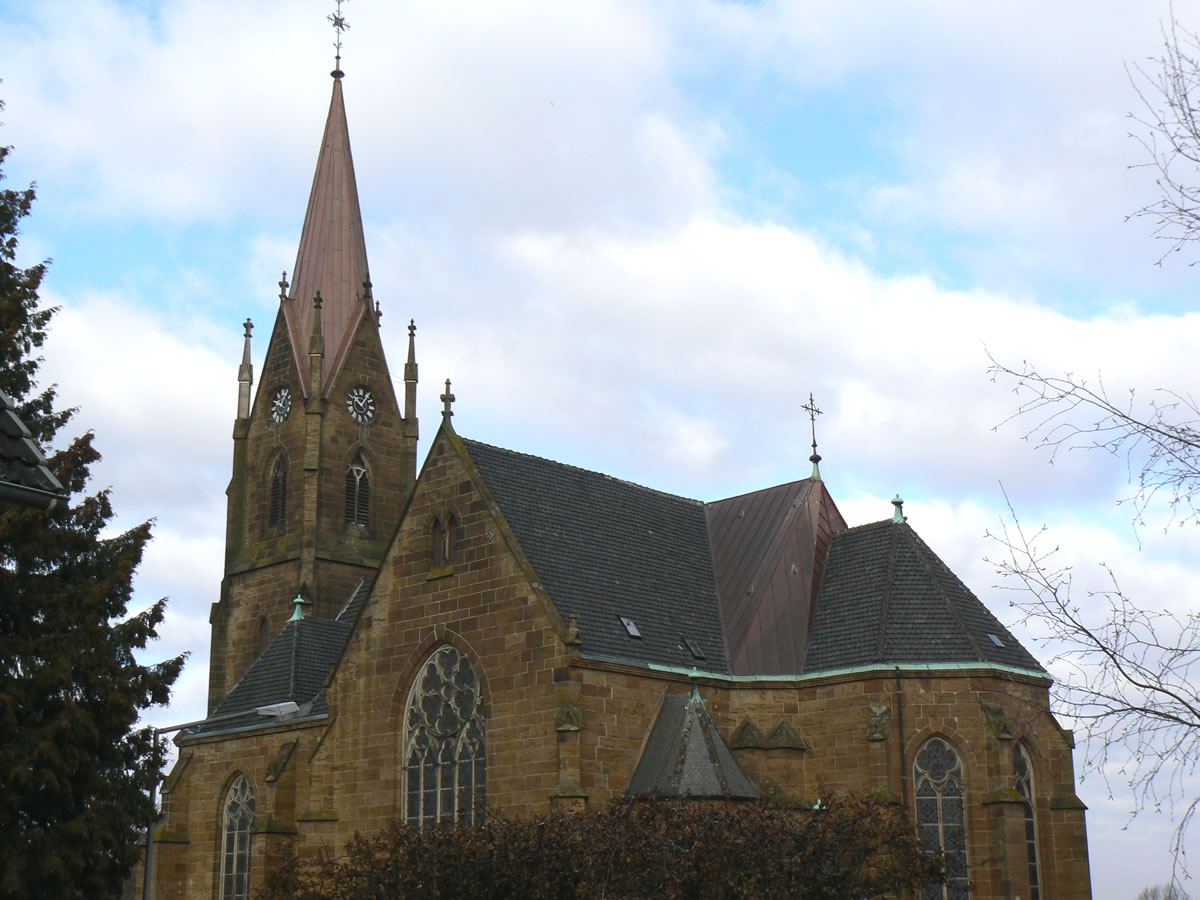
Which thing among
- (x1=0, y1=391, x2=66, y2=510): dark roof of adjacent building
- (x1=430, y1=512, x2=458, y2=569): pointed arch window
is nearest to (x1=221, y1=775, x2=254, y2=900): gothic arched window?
(x1=430, y1=512, x2=458, y2=569): pointed arch window

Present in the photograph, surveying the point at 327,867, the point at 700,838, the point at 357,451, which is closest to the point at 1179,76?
the point at 700,838

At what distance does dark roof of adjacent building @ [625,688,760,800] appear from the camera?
88.3ft

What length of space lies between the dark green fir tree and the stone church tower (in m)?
20.3

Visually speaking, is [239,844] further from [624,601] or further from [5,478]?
[5,478]

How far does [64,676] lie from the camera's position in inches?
951

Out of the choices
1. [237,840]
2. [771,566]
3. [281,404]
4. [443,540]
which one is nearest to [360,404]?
[281,404]

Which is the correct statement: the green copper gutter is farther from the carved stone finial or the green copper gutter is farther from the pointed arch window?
the pointed arch window

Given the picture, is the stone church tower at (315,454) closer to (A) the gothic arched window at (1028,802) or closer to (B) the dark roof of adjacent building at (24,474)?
(A) the gothic arched window at (1028,802)

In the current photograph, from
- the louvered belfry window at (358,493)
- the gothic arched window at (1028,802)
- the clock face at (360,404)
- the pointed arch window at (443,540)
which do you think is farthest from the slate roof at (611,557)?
the clock face at (360,404)

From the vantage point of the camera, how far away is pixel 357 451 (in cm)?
5150

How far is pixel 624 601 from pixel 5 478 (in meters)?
21.1

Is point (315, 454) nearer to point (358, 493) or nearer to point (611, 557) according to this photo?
point (358, 493)

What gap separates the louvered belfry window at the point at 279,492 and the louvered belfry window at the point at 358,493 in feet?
7.22

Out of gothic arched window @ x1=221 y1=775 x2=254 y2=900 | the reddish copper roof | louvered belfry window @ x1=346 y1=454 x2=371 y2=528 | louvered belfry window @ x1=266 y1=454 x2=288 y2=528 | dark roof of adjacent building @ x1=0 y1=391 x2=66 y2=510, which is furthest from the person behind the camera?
louvered belfry window @ x1=266 y1=454 x2=288 y2=528
